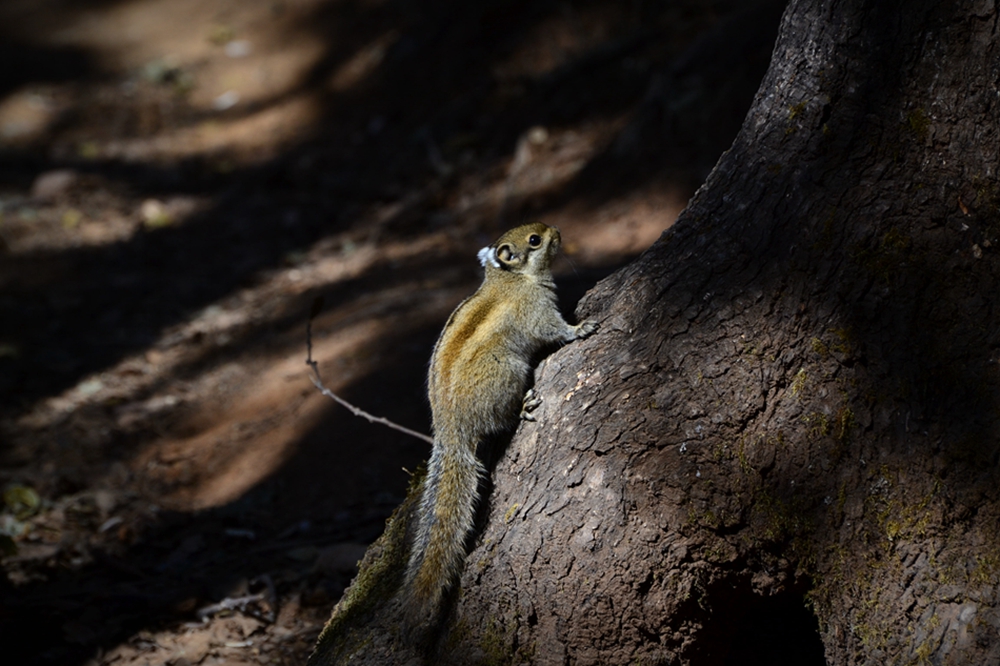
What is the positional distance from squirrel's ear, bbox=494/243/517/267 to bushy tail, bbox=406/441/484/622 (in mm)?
925

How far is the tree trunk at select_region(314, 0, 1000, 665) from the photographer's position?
2543mm

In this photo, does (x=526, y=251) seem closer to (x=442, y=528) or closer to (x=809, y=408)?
(x=442, y=528)

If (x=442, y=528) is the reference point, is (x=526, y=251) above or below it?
above

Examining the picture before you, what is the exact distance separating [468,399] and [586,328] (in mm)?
508

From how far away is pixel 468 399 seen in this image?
3.15 metres

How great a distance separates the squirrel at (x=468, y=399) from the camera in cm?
295

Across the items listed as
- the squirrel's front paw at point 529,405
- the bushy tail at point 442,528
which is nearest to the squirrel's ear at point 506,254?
the squirrel's front paw at point 529,405

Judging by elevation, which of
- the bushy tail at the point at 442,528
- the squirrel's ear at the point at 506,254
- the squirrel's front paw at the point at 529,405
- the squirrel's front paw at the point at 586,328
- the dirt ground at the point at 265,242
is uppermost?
the dirt ground at the point at 265,242

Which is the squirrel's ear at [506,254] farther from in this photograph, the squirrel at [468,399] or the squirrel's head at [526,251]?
the squirrel at [468,399]

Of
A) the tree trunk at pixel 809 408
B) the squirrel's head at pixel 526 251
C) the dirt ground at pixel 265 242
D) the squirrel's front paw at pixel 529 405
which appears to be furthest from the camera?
the dirt ground at pixel 265 242

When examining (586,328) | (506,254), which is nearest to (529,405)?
(586,328)

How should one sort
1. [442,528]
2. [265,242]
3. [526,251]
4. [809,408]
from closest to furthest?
[809,408], [442,528], [526,251], [265,242]

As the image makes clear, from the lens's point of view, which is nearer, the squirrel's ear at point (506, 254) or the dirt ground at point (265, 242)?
the squirrel's ear at point (506, 254)

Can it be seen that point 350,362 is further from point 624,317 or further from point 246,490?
point 624,317
